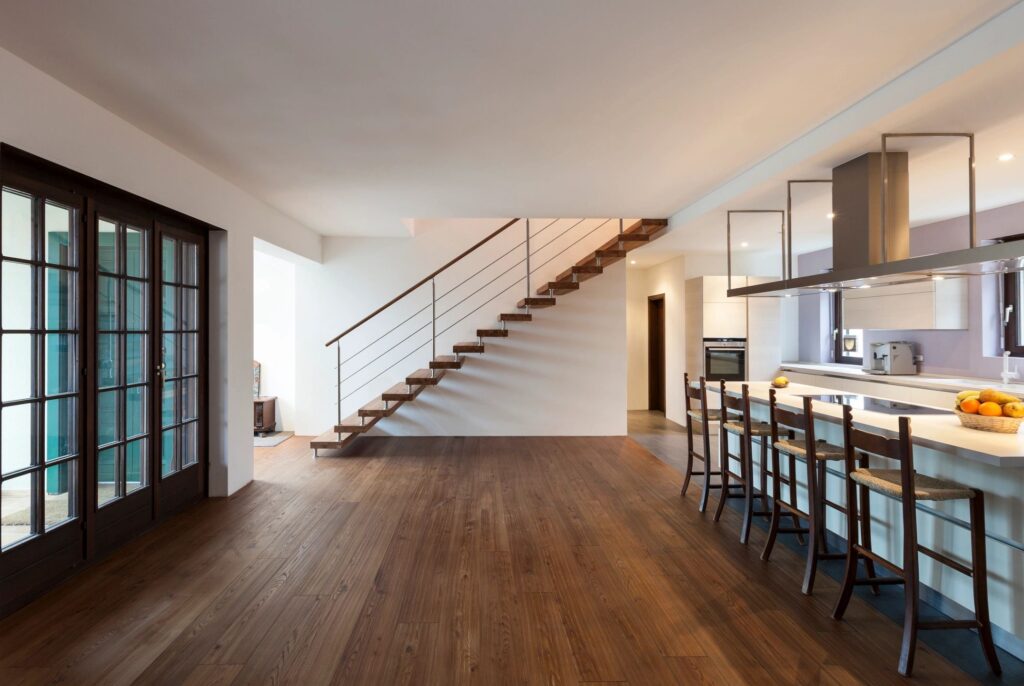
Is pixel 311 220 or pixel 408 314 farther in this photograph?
pixel 408 314

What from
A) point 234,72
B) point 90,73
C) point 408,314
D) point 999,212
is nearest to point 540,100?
point 234,72

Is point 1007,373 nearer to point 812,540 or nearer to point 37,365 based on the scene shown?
point 812,540

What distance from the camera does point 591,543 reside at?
353 cm

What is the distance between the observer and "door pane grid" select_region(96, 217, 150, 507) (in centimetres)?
333

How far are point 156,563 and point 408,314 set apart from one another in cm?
432

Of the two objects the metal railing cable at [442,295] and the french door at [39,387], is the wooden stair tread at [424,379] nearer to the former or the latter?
the metal railing cable at [442,295]

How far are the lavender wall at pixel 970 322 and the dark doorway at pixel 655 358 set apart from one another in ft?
10.2

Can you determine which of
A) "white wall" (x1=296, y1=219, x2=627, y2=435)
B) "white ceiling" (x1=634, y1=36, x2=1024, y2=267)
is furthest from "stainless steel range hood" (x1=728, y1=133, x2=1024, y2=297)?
"white wall" (x1=296, y1=219, x2=627, y2=435)

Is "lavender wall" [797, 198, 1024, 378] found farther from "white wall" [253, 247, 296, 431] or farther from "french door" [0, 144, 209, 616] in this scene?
"white wall" [253, 247, 296, 431]

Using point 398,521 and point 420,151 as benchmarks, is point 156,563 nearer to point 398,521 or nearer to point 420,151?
point 398,521

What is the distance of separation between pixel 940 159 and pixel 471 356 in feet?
16.8

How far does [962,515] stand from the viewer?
2.56 m

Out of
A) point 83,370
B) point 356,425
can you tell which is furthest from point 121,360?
point 356,425

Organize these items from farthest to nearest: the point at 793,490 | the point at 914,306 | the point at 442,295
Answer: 1. the point at 442,295
2. the point at 914,306
3. the point at 793,490
